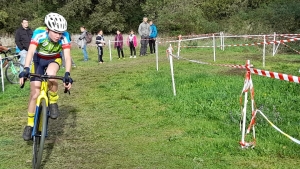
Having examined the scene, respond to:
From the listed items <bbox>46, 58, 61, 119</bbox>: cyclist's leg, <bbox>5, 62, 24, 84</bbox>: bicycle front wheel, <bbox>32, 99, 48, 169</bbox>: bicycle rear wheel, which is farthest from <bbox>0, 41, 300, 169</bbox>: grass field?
<bbox>5, 62, 24, 84</bbox>: bicycle front wheel

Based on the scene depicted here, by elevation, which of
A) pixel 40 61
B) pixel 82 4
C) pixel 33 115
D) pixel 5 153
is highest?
pixel 82 4

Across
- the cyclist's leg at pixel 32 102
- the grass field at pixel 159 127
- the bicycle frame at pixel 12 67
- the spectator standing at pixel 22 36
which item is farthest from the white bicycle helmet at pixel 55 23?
the bicycle frame at pixel 12 67

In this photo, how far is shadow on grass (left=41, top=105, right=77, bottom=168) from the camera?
572cm

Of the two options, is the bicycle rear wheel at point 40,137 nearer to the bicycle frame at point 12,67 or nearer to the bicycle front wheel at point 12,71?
the bicycle front wheel at point 12,71

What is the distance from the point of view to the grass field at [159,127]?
5.09 metres

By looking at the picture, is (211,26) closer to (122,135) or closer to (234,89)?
(234,89)

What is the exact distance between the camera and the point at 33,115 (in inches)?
213

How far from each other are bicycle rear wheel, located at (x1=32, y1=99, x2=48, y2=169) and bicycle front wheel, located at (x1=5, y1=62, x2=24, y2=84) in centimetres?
734

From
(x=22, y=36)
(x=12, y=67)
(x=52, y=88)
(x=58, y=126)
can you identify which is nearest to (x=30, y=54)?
(x=52, y=88)

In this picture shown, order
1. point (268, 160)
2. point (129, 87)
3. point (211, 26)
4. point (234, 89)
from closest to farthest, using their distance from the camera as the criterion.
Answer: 1. point (268, 160)
2. point (234, 89)
3. point (129, 87)
4. point (211, 26)

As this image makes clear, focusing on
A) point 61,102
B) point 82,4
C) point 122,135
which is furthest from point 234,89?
point 82,4

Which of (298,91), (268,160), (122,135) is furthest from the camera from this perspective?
(298,91)

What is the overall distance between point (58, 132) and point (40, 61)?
5.19 feet

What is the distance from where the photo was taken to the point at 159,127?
6.76 m
